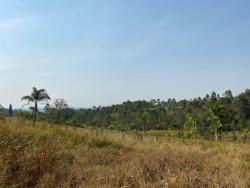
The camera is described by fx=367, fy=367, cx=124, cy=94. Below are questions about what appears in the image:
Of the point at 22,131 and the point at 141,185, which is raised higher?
the point at 22,131

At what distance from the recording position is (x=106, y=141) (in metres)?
13.5

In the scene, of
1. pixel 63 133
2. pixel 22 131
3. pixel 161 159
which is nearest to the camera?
pixel 161 159

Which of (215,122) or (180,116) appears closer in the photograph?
(215,122)

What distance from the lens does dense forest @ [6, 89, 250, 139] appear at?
58.5 metres

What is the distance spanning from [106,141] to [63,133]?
1694 millimetres

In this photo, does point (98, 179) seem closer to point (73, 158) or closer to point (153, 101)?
point (73, 158)

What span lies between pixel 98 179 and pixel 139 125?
7185cm

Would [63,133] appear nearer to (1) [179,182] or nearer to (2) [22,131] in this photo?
(2) [22,131]

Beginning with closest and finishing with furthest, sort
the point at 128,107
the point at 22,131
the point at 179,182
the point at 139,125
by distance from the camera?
1. the point at 179,182
2. the point at 22,131
3. the point at 139,125
4. the point at 128,107

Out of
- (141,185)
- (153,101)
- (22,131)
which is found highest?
(153,101)

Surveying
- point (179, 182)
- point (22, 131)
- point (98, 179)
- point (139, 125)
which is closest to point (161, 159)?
point (98, 179)

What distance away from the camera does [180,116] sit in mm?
88750

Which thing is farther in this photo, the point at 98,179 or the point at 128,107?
the point at 128,107

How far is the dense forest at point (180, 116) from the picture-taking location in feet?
192
